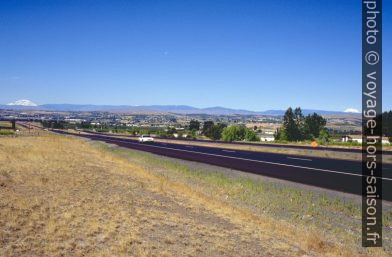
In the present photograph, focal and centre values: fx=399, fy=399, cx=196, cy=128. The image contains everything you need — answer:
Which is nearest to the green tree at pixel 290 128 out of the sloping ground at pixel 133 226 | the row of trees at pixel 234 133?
the row of trees at pixel 234 133

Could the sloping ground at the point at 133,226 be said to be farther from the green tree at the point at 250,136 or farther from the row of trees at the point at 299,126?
the row of trees at the point at 299,126

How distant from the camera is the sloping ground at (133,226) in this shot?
A: 375 inches

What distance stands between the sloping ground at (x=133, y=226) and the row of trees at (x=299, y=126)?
325 feet

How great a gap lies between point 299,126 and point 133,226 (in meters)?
110

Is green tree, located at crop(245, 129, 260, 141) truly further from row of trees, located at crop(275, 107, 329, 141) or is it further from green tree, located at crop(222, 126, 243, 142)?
row of trees, located at crop(275, 107, 329, 141)

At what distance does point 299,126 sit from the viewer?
116812 mm

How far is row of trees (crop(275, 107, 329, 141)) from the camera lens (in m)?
114

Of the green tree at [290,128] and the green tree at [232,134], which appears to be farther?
the green tree at [290,128]

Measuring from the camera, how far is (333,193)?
57.2 feet

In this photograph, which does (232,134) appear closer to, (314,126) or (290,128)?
(290,128)

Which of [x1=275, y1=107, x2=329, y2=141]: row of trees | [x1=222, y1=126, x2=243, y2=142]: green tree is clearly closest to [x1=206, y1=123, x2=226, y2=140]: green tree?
[x1=222, y1=126, x2=243, y2=142]: green tree

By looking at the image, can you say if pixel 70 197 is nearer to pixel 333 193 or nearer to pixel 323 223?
pixel 323 223

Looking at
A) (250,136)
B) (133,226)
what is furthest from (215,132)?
(133,226)

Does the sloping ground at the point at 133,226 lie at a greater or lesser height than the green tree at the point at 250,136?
greater
